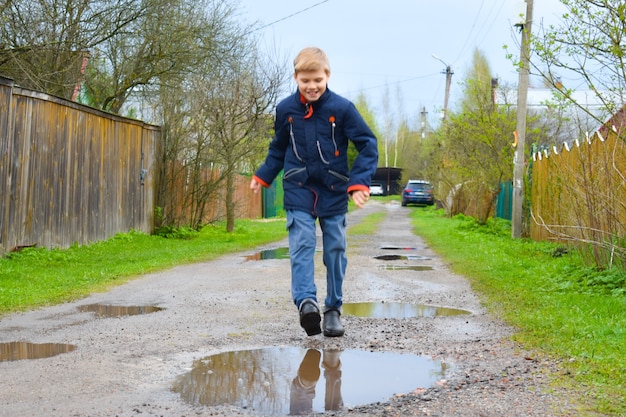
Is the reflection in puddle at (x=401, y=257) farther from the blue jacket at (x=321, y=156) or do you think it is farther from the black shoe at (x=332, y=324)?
the blue jacket at (x=321, y=156)

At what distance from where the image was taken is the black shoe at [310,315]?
525 cm

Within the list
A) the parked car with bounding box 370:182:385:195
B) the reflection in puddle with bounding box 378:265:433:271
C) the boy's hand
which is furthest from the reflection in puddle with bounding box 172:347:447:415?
the parked car with bounding box 370:182:385:195

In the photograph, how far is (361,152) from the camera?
5551 mm

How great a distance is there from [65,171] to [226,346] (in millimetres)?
8785

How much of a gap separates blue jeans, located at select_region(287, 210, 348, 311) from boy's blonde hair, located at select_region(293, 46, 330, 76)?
93 cm

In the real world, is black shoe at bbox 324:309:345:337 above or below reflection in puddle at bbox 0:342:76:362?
above

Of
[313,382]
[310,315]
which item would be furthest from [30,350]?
[313,382]

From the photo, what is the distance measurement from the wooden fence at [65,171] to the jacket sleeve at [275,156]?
657 centimetres

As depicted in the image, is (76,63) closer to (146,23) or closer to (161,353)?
(146,23)

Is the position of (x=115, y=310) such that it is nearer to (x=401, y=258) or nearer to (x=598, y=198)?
(x=598, y=198)

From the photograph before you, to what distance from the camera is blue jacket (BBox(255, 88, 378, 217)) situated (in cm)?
541

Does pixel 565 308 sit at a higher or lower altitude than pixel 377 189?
lower

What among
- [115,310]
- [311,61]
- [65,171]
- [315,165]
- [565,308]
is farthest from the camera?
[65,171]

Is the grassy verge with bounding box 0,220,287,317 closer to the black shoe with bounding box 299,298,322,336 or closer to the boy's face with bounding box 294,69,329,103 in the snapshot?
the black shoe with bounding box 299,298,322,336
